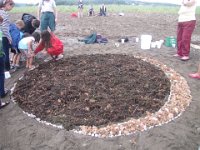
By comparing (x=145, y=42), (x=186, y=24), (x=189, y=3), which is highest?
(x=189, y=3)

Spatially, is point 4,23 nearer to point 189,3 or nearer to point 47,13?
point 47,13

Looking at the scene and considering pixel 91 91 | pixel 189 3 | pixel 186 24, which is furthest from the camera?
pixel 186 24

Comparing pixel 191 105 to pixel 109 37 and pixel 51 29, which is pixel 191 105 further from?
pixel 109 37

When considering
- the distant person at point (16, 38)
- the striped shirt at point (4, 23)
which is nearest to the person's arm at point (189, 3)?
the distant person at point (16, 38)

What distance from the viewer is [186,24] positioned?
246 inches

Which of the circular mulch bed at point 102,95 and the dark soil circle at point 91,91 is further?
the dark soil circle at point 91,91

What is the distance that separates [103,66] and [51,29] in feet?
7.35

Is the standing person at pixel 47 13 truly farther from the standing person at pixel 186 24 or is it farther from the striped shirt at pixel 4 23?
the standing person at pixel 186 24

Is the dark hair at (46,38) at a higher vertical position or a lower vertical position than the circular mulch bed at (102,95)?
higher

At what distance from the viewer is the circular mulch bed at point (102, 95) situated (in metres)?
3.90

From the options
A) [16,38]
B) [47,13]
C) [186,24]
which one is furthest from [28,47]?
[186,24]

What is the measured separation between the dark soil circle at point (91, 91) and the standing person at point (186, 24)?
1.22 meters

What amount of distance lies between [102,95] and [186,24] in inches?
120

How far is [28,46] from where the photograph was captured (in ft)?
18.6
